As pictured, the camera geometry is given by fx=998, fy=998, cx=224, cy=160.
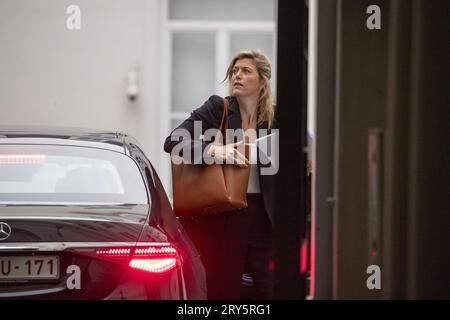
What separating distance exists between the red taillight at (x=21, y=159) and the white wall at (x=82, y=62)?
5.66 m

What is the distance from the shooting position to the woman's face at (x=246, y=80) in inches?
238

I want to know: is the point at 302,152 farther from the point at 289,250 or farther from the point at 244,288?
the point at 244,288

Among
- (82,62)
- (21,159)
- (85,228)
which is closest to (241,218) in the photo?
(21,159)

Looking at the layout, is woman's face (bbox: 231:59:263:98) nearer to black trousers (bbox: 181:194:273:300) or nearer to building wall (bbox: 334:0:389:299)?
black trousers (bbox: 181:194:273:300)

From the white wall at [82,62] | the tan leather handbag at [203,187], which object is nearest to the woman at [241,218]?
the tan leather handbag at [203,187]

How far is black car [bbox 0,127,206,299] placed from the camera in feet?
14.0

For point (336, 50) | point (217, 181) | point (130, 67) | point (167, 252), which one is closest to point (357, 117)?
point (336, 50)

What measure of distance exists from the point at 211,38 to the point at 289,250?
7070mm

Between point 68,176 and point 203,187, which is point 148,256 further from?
point 203,187

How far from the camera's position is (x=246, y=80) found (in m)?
6.09

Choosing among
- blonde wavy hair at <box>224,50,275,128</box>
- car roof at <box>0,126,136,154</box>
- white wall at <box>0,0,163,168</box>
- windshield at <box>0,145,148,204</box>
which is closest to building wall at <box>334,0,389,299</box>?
blonde wavy hair at <box>224,50,275,128</box>

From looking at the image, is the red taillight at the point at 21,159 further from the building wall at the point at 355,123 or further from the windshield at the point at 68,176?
the building wall at the point at 355,123

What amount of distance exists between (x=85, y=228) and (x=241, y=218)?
1.65 metres
